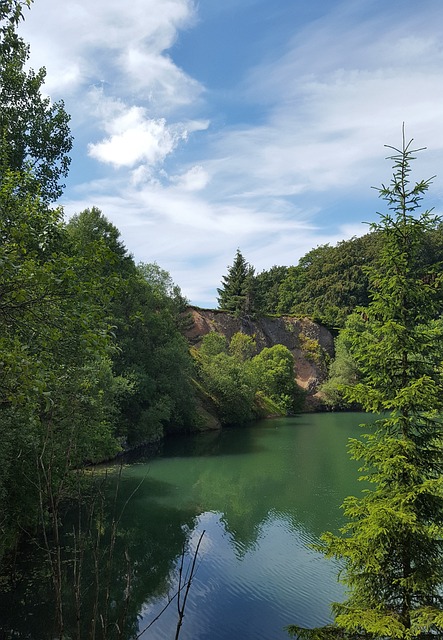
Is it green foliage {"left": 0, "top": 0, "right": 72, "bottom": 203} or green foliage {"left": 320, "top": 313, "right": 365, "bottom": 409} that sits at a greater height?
green foliage {"left": 0, "top": 0, "right": 72, "bottom": 203}

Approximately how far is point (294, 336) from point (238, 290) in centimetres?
850

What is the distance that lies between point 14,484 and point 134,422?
54.5ft

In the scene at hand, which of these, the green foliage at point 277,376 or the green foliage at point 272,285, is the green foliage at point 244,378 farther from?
the green foliage at point 272,285

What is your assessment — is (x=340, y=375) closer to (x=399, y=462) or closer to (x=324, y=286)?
(x=324, y=286)

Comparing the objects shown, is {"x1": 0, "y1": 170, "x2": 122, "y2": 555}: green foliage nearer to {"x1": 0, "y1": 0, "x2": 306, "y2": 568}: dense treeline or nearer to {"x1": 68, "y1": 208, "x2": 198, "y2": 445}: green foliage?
{"x1": 0, "y1": 0, "x2": 306, "y2": 568}: dense treeline

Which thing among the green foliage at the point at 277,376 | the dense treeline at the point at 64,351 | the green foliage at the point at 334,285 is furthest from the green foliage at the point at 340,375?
the green foliage at the point at 334,285

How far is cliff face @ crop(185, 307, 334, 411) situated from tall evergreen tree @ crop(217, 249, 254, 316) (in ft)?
5.51

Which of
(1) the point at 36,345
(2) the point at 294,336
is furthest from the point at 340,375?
(1) the point at 36,345

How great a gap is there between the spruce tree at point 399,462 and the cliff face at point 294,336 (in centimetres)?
4238

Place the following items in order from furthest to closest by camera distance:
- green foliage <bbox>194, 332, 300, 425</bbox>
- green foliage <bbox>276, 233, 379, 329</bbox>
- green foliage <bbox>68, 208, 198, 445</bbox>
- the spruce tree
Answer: green foliage <bbox>276, 233, 379, 329</bbox>, green foliage <bbox>194, 332, 300, 425</bbox>, green foliage <bbox>68, 208, 198, 445</bbox>, the spruce tree

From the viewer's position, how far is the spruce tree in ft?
19.4

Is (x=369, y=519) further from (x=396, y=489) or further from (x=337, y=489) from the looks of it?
(x=337, y=489)

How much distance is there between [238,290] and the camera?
182ft

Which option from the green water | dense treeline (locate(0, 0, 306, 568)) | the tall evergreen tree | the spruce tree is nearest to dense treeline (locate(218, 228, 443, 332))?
the tall evergreen tree
